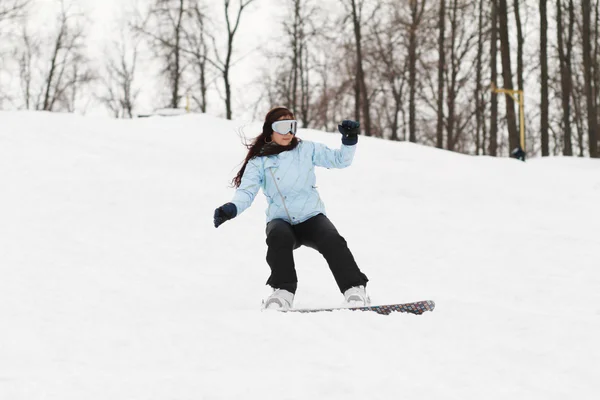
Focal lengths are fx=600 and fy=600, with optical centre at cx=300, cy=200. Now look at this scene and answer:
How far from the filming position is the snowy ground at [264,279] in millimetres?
2713

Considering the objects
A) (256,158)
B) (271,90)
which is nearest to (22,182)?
(256,158)

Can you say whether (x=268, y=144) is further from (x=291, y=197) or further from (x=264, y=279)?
(x=264, y=279)

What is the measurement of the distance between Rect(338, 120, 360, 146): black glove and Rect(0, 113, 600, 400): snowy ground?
1.24 metres

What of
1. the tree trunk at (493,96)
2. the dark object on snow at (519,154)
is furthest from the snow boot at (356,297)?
the tree trunk at (493,96)

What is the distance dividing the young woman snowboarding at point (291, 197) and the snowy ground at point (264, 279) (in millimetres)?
488

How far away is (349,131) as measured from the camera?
4246 millimetres

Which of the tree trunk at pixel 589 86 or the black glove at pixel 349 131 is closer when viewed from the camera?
the black glove at pixel 349 131

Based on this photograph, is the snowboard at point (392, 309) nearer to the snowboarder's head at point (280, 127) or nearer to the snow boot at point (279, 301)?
the snow boot at point (279, 301)

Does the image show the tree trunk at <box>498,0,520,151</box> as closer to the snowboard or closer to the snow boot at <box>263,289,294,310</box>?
the snowboard

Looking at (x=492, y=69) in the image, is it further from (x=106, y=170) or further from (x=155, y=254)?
(x=155, y=254)

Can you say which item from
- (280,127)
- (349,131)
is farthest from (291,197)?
(349,131)

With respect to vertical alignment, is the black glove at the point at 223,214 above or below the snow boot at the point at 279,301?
above

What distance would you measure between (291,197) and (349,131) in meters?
0.62

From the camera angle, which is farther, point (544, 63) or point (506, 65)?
point (544, 63)
